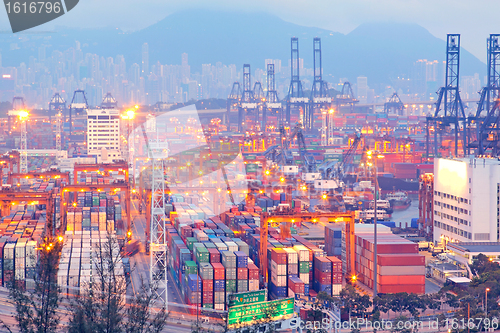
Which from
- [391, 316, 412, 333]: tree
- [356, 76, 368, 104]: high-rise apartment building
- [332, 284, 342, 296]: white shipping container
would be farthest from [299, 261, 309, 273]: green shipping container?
[356, 76, 368, 104]: high-rise apartment building

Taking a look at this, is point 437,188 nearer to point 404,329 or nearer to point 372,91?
point 404,329

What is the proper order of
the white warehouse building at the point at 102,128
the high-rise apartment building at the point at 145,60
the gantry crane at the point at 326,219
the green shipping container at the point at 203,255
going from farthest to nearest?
the high-rise apartment building at the point at 145,60 → the white warehouse building at the point at 102,128 → the gantry crane at the point at 326,219 → the green shipping container at the point at 203,255

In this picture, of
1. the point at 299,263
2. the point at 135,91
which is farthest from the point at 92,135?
the point at 135,91

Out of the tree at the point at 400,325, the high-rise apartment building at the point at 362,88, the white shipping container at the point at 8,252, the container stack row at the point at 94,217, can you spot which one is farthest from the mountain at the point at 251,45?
the tree at the point at 400,325

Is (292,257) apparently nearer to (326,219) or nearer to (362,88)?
(326,219)

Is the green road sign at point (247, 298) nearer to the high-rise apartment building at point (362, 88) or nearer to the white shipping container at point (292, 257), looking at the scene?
the white shipping container at point (292, 257)

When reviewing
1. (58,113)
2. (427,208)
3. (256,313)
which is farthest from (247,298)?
(58,113)

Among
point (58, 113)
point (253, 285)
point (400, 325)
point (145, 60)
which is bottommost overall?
point (400, 325)
